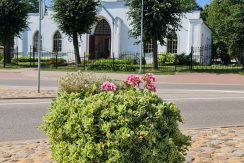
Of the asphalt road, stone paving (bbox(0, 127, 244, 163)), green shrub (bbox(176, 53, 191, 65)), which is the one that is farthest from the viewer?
green shrub (bbox(176, 53, 191, 65))

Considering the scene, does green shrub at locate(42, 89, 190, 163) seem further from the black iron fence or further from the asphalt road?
the black iron fence

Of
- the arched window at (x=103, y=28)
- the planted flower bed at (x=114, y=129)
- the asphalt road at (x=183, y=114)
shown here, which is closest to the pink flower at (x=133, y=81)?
the planted flower bed at (x=114, y=129)

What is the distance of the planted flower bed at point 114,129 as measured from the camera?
14.4 ft

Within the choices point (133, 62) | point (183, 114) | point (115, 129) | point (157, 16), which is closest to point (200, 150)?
point (115, 129)

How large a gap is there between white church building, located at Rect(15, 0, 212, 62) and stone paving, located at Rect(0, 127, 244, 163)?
3769 centimetres

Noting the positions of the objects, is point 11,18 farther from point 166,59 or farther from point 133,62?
point 166,59

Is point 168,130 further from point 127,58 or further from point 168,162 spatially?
point 127,58

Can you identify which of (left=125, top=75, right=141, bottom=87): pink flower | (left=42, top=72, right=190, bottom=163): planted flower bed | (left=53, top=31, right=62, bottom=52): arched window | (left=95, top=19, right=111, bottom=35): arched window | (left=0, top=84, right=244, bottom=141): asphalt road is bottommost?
(left=0, top=84, right=244, bottom=141): asphalt road

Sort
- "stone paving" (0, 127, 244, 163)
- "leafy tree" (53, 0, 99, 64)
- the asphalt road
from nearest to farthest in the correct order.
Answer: "stone paving" (0, 127, 244, 163)
the asphalt road
"leafy tree" (53, 0, 99, 64)

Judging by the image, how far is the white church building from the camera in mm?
47219

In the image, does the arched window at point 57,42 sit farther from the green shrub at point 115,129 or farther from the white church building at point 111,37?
the green shrub at point 115,129

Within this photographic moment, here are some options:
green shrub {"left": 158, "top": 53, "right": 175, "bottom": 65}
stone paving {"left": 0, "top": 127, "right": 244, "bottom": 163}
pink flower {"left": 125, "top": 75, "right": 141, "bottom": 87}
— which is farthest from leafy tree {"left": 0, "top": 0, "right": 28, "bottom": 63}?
pink flower {"left": 125, "top": 75, "right": 141, "bottom": 87}

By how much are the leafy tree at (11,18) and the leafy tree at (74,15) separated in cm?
340

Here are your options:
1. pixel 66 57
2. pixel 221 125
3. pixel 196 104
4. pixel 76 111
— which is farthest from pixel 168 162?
pixel 66 57
